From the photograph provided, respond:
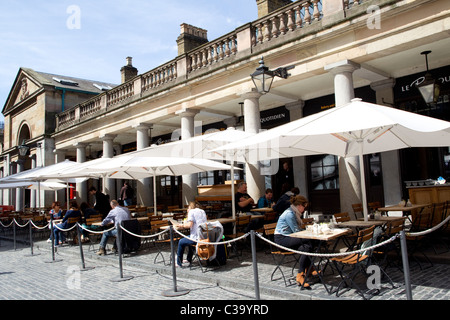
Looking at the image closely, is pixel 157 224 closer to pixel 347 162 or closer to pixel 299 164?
pixel 347 162

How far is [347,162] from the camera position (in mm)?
9617

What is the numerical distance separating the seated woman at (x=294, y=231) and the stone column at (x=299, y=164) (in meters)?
8.65

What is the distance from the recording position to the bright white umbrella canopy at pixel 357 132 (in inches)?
205

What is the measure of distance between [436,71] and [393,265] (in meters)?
7.44

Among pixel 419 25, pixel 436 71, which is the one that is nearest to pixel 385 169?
pixel 436 71

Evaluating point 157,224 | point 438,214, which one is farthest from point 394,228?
point 157,224

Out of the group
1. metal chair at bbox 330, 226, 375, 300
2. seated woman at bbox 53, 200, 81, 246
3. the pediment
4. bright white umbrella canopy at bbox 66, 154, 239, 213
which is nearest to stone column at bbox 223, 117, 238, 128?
bright white umbrella canopy at bbox 66, 154, 239, 213

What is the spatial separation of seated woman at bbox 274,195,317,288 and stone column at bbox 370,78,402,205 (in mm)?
7118

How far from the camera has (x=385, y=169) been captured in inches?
486

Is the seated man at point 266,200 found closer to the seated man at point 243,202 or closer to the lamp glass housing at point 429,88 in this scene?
the seated man at point 243,202

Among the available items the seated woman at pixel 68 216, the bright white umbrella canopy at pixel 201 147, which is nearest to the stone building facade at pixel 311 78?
the bright white umbrella canopy at pixel 201 147

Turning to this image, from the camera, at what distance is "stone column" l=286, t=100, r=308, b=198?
14.6m

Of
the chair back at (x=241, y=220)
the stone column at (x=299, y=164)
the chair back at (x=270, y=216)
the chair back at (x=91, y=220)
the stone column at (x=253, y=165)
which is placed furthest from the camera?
the stone column at (x=299, y=164)
